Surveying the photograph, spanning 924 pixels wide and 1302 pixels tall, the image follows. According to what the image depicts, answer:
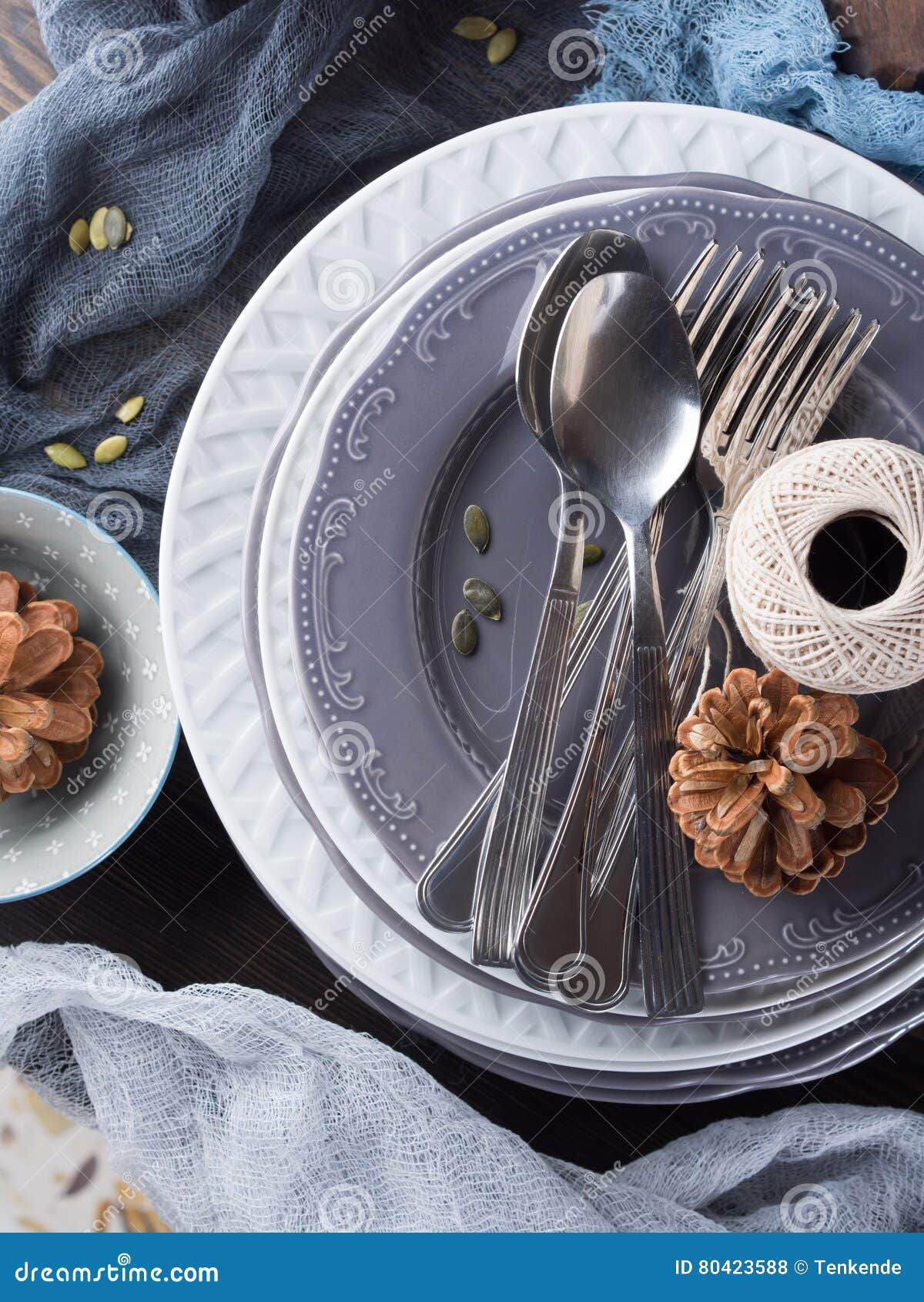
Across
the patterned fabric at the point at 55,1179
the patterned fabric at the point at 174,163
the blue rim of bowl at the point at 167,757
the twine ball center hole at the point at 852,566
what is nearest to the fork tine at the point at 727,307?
the twine ball center hole at the point at 852,566

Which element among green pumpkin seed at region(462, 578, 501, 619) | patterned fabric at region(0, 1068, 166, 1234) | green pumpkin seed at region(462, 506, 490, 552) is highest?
green pumpkin seed at region(462, 506, 490, 552)

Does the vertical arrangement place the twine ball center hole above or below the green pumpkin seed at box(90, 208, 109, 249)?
below

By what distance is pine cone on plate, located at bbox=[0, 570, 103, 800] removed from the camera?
64 cm

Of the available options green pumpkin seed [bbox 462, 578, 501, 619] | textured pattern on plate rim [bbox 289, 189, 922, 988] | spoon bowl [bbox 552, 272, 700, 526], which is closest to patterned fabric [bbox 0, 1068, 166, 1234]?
textured pattern on plate rim [bbox 289, 189, 922, 988]

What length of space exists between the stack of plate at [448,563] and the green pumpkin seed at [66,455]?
174mm

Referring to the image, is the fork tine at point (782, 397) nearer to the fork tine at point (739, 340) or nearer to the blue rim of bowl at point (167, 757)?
the fork tine at point (739, 340)

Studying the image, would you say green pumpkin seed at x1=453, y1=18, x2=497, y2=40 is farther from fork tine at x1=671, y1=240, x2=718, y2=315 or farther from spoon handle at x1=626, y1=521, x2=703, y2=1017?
spoon handle at x1=626, y1=521, x2=703, y2=1017

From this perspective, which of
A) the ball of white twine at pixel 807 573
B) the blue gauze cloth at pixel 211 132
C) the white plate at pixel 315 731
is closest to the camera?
the ball of white twine at pixel 807 573

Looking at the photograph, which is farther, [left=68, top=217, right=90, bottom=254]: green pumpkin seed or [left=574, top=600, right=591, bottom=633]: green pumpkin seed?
[left=68, top=217, right=90, bottom=254]: green pumpkin seed

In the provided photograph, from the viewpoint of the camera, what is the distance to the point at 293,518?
578 mm

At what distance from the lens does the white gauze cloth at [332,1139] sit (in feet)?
2.07

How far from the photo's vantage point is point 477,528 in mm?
583

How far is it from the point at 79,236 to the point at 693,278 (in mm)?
431

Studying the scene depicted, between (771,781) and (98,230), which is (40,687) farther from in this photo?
(771,781)
